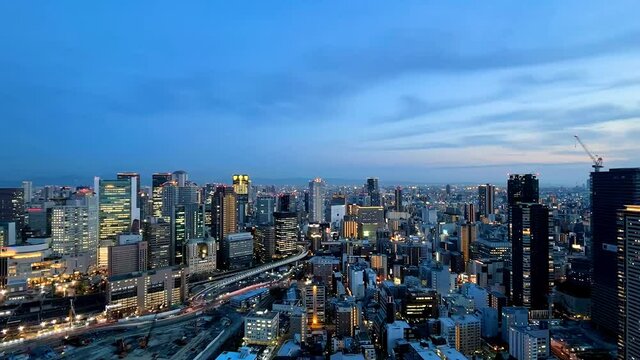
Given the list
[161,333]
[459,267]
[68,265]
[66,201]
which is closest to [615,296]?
[459,267]

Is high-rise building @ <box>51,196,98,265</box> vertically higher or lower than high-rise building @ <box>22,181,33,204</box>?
lower

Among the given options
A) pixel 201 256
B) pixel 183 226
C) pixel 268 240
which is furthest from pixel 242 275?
pixel 268 240

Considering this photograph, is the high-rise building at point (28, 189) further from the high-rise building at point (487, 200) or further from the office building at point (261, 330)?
the high-rise building at point (487, 200)

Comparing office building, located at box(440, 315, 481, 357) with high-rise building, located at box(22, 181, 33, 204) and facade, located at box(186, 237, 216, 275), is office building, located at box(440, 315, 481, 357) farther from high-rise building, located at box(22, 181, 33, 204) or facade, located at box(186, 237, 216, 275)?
high-rise building, located at box(22, 181, 33, 204)

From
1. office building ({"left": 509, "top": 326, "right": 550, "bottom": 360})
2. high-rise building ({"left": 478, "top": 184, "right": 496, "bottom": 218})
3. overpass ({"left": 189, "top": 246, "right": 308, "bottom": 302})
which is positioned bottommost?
overpass ({"left": 189, "top": 246, "right": 308, "bottom": 302})

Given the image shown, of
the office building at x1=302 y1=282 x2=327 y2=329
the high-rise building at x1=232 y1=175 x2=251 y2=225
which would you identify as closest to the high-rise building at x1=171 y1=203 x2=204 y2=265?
the high-rise building at x1=232 y1=175 x2=251 y2=225

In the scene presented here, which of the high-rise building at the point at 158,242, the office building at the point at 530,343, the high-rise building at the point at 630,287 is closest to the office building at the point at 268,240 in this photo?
the high-rise building at the point at 158,242

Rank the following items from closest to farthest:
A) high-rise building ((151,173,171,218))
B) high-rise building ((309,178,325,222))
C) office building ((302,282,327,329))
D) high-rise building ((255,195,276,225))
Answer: office building ((302,282,327,329)) → high-rise building ((151,173,171,218)) → high-rise building ((255,195,276,225)) → high-rise building ((309,178,325,222))

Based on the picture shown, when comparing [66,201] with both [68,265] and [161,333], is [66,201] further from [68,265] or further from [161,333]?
[161,333]
